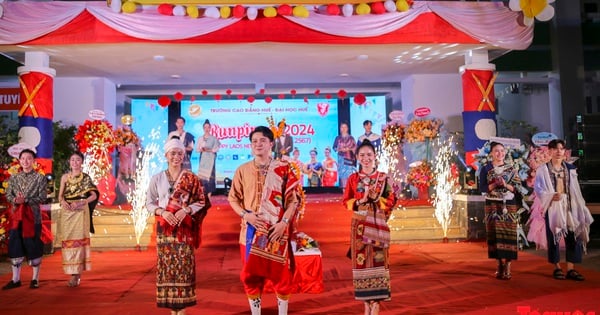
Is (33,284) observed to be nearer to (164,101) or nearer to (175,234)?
(175,234)

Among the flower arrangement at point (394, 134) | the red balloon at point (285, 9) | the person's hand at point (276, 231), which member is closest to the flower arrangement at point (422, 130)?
the flower arrangement at point (394, 134)

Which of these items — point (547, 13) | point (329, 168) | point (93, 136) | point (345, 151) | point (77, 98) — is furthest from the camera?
point (329, 168)

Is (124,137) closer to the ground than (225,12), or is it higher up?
closer to the ground

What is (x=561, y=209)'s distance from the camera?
5.18m

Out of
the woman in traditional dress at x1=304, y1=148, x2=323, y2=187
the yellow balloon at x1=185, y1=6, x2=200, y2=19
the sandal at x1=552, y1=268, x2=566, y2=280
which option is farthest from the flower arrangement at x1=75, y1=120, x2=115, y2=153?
the sandal at x1=552, y1=268, x2=566, y2=280

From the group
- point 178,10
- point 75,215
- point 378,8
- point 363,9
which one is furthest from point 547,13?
point 75,215

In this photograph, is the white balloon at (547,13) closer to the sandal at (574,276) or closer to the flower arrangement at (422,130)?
the flower arrangement at (422,130)

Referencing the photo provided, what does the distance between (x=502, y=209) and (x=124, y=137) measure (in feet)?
23.4

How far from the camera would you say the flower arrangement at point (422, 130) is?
32.2ft

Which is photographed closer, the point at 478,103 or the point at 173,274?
the point at 173,274

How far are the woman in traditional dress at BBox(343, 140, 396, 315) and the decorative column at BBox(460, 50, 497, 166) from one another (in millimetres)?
5177

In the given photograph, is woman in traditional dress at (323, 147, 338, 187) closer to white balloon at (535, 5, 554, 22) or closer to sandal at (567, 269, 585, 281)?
white balloon at (535, 5, 554, 22)

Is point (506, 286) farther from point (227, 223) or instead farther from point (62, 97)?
point (62, 97)

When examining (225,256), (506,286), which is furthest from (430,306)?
(225,256)
